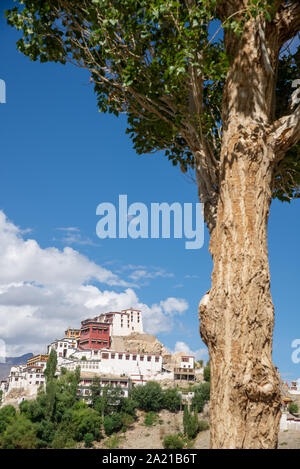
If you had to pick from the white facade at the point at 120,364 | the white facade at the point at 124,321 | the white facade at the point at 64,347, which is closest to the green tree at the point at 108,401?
the white facade at the point at 120,364

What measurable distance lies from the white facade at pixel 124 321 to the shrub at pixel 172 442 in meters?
32.6

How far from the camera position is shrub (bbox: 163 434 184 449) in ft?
187

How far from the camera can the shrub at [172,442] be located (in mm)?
56906

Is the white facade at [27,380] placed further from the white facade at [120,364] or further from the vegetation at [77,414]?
the white facade at [120,364]

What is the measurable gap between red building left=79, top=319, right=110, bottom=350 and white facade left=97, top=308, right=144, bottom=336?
6.53ft

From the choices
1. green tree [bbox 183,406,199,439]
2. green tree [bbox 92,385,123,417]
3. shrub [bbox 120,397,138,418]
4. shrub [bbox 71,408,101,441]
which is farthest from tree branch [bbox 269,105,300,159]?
shrub [bbox 120,397,138,418]

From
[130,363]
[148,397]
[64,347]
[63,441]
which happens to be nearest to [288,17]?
[63,441]

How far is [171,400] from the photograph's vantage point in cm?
6762

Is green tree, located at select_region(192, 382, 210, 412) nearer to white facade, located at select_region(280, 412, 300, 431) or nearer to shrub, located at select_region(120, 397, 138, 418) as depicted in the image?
shrub, located at select_region(120, 397, 138, 418)

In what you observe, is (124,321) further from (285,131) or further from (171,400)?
(285,131)

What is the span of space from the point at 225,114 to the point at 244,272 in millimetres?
2088

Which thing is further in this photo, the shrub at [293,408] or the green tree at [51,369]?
the green tree at [51,369]

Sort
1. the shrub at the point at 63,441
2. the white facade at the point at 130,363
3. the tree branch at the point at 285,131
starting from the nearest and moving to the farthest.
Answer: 1. the tree branch at the point at 285,131
2. the shrub at the point at 63,441
3. the white facade at the point at 130,363

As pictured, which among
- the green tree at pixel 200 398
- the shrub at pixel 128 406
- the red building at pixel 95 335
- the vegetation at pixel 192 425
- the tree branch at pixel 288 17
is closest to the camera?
the tree branch at pixel 288 17
